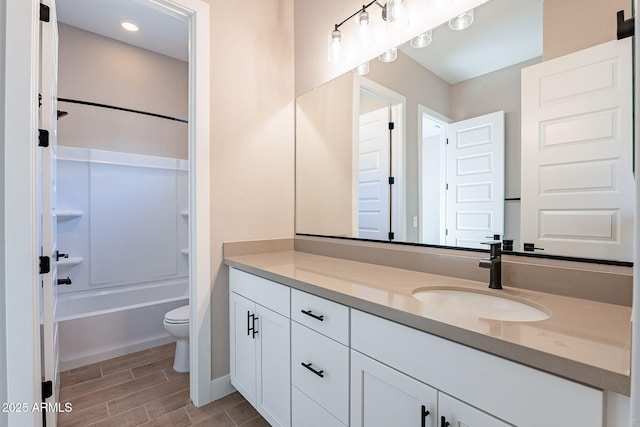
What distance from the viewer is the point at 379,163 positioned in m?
1.68

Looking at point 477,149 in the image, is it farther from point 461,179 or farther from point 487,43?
point 487,43

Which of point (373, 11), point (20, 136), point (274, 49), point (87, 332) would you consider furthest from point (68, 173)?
point (373, 11)

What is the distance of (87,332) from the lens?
Result: 2.15 meters

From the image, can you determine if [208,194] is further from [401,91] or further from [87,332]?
[87,332]

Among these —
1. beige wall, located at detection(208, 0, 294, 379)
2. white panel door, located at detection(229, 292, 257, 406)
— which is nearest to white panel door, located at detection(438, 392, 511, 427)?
white panel door, located at detection(229, 292, 257, 406)

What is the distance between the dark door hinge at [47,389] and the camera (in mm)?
1294

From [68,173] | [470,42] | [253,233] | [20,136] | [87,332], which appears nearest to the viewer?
[20,136]

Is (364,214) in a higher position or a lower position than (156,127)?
lower

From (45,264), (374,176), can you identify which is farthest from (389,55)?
(45,264)

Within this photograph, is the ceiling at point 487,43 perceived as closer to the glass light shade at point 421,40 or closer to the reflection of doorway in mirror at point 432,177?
the glass light shade at point 421,40

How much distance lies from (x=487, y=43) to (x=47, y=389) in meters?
2.47

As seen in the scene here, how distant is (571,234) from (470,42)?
0.90 m

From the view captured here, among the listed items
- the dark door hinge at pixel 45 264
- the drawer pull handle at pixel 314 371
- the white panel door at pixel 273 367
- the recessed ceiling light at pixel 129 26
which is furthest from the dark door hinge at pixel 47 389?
the recessed ceiling light at pixel 129 26

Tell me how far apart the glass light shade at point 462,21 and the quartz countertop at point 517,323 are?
3.68 ft
